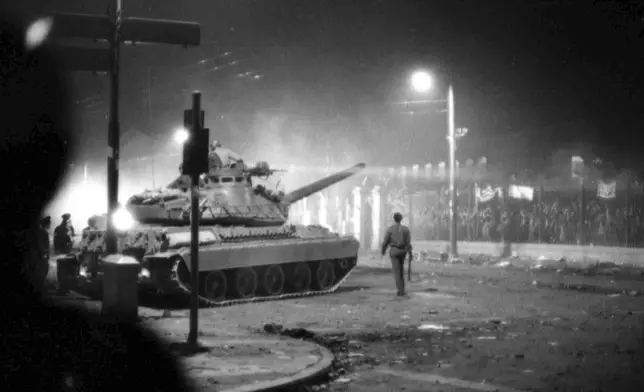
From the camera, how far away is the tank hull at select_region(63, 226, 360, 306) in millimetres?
15328

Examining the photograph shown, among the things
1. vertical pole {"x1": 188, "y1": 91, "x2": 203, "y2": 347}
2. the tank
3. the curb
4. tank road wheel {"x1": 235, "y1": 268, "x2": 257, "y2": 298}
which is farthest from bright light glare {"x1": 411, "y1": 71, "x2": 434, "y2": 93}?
the curb

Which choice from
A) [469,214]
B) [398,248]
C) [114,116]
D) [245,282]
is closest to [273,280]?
[245,282]

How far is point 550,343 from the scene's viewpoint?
10227mm

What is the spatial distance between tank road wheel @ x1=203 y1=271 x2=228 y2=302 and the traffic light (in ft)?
22.4

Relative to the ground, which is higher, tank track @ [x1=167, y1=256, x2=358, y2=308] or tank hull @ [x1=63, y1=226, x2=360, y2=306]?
tank hull @ [x1=63, y1=226, x2=360, y2=306]

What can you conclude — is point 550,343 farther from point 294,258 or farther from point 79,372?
point 294,258

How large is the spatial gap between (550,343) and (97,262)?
1001 cm

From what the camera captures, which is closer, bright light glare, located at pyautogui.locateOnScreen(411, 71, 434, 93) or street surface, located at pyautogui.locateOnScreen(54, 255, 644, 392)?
street surface, located at pyautogui.locateOnScreen(54, 255, 644, 392)

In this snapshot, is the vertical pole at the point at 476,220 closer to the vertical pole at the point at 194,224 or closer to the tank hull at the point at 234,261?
the tank hull at the point at 234,261

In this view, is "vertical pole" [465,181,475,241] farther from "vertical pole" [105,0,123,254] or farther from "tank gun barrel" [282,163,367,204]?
"vertical pole" [105,0,123,254]

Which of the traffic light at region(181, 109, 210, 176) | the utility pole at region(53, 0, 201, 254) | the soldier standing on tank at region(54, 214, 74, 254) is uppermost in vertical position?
the utility pole at region(53, 0, 201, 254)

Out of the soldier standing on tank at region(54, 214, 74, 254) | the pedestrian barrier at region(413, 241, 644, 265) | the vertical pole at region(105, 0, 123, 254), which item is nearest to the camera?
the vertical pole at region(105, 0, 123, 254)

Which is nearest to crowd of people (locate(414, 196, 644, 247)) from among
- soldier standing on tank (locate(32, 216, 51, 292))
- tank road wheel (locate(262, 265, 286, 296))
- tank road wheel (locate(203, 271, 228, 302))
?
tank road wheel (locate(262, 265, 286, 296))

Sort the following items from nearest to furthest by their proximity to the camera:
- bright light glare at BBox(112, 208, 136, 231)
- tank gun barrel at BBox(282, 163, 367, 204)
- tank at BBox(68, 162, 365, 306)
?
1. tank at BBox(68, 162, 365, 306)
2. bright light glare at BBox(112, 208, 136, 231)
3. tank gun barrel at BBox(282, 163, 367, 204)
